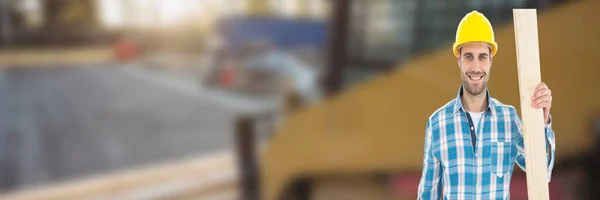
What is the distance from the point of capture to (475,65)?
0.46 ft

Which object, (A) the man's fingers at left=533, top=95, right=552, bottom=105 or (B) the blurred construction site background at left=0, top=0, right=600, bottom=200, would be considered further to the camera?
(B) the blurred construction site background at left=0, top=0, right=600, bottom=200

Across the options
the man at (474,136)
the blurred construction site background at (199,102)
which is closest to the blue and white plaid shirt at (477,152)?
the man at (474,136)

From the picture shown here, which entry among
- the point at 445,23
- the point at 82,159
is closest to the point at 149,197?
the point at 82,159

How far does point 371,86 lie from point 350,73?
0.14ft

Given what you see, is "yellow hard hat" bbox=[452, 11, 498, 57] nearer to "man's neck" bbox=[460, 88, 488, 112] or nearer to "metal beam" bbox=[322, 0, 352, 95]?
"man's neck" bbox=[460, 88, 488, 112]

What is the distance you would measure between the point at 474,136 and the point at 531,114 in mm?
15

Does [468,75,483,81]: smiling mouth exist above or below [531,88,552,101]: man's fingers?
above

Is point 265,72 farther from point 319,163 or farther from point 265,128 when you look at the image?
point 319,163

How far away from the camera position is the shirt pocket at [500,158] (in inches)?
5.7

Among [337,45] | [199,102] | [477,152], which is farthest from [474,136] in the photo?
[199,102]

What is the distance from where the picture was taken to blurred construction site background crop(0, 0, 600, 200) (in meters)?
0.98

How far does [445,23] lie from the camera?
646 mm

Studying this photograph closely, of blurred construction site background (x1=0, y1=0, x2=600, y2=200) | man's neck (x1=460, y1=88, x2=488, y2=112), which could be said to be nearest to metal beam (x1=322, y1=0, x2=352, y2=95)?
blurred construction site background (x1=0, y1=0, x2=600, y2=200)

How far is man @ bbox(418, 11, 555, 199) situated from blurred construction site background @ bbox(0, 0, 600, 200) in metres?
0.73
